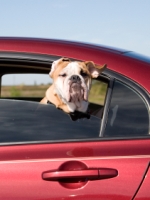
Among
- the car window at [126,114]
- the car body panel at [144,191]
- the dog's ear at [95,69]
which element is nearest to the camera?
the car body panel at [144,191]

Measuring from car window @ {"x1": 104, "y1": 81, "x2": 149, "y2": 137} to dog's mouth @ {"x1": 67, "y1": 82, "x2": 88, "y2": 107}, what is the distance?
7.1 inches

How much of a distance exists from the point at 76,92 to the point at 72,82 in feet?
0.20

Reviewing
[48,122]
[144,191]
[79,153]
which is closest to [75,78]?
[48,122]

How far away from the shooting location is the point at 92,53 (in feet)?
8.61

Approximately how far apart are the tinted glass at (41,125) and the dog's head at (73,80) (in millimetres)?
87

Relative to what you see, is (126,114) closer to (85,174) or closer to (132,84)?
(132,84)

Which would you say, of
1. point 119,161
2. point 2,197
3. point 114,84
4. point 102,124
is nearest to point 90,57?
point 114,84

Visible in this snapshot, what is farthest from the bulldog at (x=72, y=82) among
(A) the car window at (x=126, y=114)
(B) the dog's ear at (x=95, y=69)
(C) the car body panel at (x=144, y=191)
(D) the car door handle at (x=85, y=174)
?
(C) the car body panel at (x=144, y=191)

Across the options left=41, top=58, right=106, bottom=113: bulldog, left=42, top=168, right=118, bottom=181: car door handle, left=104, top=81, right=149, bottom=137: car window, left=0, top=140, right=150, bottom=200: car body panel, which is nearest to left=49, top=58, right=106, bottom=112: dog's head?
left=41, top=58, right=106, bottom=113: bulldog

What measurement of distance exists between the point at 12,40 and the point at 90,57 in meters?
0.50

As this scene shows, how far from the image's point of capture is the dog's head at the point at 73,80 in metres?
2.55

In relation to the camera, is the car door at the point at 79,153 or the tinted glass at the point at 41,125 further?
the tinted glass at the point at 41,125

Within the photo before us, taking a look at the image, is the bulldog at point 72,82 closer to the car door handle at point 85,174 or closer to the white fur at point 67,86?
the white fur at point 67,86

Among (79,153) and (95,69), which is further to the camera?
(95,69)
